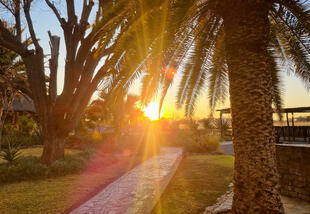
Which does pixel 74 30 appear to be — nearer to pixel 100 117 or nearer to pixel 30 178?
pixel 30 178

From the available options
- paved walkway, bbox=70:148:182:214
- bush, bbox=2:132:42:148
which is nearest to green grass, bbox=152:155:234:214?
paved walkway, bbox=70:148:182:214

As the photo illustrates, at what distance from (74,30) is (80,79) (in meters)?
2.47

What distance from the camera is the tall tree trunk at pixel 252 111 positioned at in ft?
11.2

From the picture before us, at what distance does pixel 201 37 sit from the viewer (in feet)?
17.9

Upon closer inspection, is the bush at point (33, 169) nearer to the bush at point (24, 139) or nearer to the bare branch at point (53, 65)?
the bare branch at point (53, 65)

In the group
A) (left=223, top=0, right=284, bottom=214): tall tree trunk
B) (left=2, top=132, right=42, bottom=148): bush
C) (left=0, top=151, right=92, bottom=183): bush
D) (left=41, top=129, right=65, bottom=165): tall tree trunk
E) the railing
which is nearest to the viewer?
(left=223, top=0, right=284, bottom=214): tall tree trunk

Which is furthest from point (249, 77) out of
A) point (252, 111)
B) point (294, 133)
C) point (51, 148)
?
point (294, 133)

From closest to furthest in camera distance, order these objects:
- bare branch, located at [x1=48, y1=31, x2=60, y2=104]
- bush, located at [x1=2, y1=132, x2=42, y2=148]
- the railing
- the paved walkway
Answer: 1. the paved walkway
2. bare branch, located at [x1=48, y1=31, x2=60, y2=104]
3. the railing
4. bush, located at [x1=2, y1=132, x2=42, y2=148]

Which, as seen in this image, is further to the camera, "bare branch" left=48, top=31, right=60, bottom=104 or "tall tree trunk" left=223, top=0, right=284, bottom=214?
"bare branch" left=48, top=31, right=60, bottom=104

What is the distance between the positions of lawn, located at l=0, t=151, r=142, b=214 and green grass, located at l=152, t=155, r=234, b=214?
8.01 ft

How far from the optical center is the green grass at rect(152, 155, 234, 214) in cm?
523

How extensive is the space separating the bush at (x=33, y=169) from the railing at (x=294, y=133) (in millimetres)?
11969

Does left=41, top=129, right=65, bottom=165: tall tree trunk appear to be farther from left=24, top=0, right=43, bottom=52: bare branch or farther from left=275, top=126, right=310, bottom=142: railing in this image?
left=275, top=126, right=310, bottom=142: railing

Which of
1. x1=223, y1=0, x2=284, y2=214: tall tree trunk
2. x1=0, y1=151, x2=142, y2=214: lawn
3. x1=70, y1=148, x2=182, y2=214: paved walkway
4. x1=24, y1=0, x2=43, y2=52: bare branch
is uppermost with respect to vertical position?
x1=24, y1=0, x2=43, y2=52: bare branch
